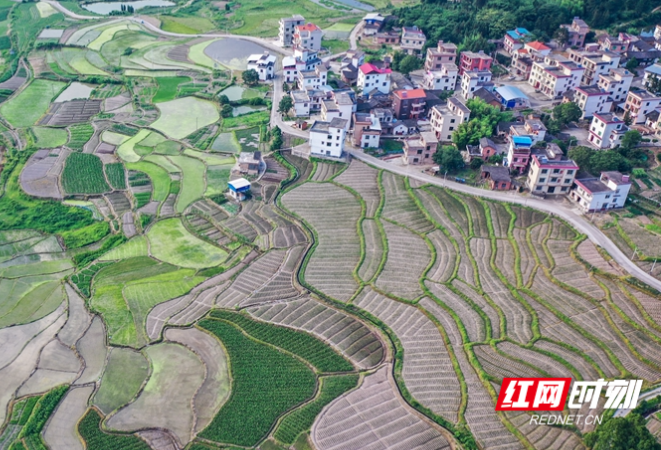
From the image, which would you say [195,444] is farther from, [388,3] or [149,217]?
[388,3]

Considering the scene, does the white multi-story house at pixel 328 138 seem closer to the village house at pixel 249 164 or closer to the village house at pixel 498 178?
the village house at pixel 249 164

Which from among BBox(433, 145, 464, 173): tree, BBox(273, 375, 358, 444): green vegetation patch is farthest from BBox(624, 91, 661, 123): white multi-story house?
BBox(273, 375, 358, 444): green vegetation patch

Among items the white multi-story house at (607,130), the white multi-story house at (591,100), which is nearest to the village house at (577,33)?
the white multi-story house at (591,100)

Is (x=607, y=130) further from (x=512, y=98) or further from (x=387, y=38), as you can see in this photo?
(x=387, y=38)

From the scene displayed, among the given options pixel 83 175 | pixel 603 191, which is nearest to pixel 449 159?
pixel 603 191

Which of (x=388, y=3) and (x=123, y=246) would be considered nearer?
(x=123, y=246)

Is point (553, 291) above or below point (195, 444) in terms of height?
above

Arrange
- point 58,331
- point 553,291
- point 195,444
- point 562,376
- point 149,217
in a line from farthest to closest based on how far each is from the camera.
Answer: point 149,217
point 553,291
point 58,331
point 562,376
point 195,444

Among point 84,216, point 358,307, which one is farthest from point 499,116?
point 84,216
